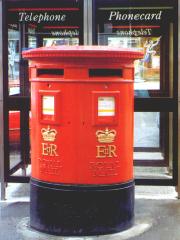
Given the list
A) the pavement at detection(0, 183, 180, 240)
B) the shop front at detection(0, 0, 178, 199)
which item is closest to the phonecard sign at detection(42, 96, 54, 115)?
the pavement at detection(0, 183, 180, 240)

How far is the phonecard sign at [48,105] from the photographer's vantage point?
504 cm

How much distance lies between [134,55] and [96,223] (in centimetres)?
149

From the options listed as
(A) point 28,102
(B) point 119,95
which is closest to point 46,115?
(B) point 119,95

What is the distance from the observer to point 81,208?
505 cm

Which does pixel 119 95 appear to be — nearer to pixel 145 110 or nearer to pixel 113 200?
pixel 113 200

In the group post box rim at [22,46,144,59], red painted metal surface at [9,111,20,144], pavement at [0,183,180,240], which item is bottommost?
pavement at [0,183,180,240]

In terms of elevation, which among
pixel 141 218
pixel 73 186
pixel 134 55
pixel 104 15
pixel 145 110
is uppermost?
pixel 104 15

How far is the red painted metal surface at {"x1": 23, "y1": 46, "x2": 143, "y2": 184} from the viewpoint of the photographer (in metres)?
4.94

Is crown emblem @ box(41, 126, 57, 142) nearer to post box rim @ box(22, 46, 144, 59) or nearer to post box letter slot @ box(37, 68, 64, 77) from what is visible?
post box letter slot @ box(37, 68, 64, 77)

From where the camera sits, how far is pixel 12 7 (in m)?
6.41

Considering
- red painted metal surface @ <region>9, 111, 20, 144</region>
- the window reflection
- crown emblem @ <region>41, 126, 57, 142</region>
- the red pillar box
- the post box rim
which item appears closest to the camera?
the post box rim

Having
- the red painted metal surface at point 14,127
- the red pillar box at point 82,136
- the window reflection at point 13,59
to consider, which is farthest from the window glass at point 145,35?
the red pillar box at point 82,136

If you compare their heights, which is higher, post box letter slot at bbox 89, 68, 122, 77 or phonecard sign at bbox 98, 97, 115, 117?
post box letter slot at bbox 89, 68, 122, 77

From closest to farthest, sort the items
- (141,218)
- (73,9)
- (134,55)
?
(134,55) < (141,218) < (73,9)
